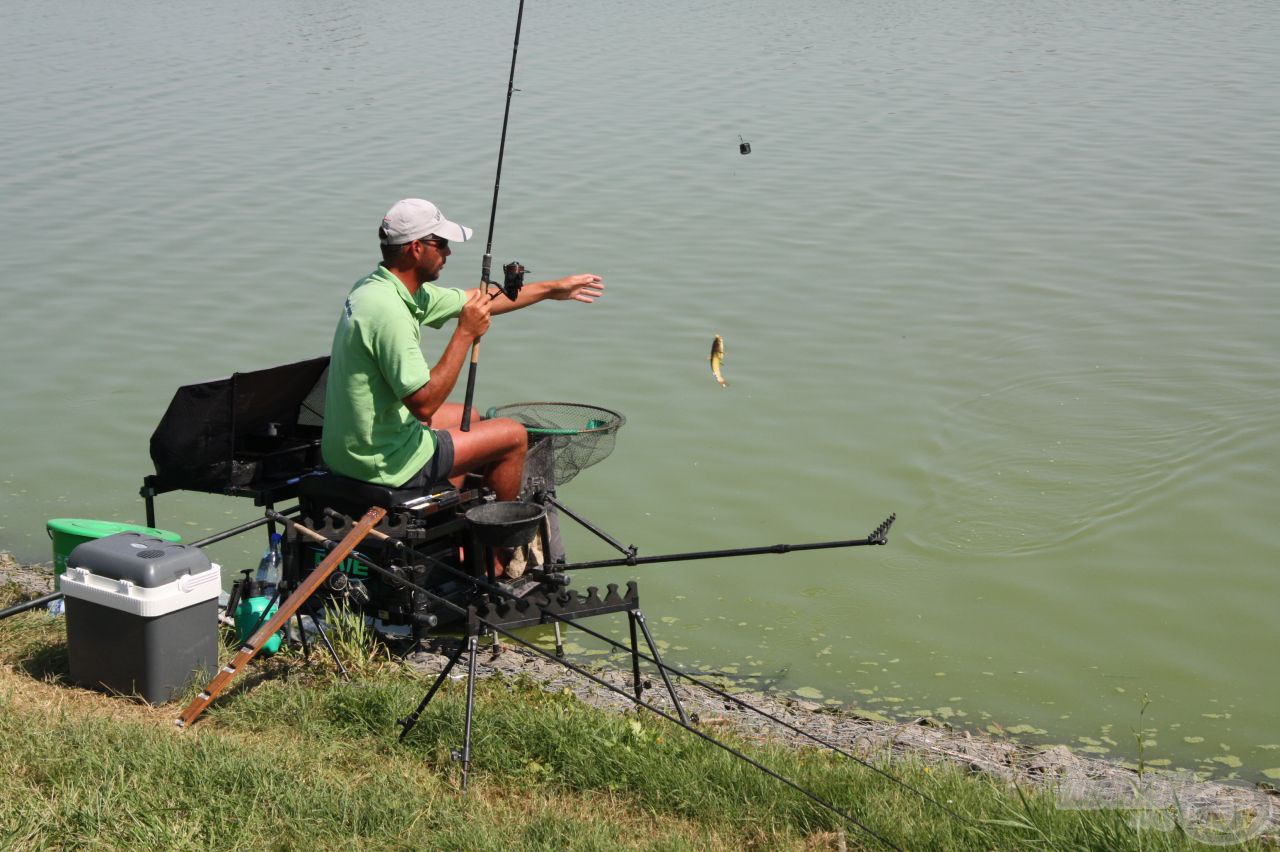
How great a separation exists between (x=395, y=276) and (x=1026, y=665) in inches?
113

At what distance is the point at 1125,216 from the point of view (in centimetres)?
1222

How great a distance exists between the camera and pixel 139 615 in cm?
450

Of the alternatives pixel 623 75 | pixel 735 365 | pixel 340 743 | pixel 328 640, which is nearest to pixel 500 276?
pixel 735 365

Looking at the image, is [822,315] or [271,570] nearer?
[271,570]

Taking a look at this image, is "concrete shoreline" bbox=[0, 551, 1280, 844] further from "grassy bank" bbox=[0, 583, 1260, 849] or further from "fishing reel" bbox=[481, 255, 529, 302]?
"fishing reel" bbox=[481, 255, 529, 302]

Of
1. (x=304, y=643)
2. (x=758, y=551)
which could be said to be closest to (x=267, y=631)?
(x=304, y=643)

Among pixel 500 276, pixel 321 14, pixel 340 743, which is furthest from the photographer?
pixel 321 14

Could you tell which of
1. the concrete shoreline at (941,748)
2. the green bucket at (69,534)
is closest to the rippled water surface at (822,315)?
the concrete shoreline at (941,748)

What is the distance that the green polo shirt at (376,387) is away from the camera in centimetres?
489

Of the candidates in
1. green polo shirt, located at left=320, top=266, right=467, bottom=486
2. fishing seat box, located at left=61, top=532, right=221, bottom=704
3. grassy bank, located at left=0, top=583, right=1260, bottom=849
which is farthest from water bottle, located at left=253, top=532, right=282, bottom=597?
grassy bank, located at left=0, top=583, right=1260, bottom=849

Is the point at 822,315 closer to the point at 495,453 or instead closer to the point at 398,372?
the point at 495,453

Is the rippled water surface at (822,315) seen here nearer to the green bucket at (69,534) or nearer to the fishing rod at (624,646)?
the fishing rod at (624,646)

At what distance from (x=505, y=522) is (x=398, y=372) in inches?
24.1

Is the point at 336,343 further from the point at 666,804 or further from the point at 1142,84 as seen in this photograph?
the point at 1142,84
